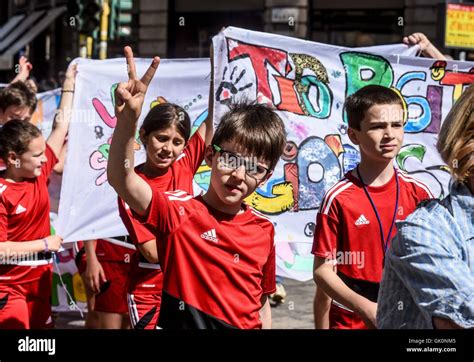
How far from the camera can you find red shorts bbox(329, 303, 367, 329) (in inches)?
150

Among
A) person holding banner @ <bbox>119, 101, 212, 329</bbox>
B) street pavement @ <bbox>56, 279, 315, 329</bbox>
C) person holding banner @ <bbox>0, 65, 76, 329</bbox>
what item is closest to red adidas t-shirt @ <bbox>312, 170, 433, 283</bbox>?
person holding banner @ <bbox>119, 101, 212, 329</bbox>

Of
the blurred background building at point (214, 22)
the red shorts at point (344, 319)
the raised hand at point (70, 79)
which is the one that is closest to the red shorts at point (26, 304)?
the raised hand at point (70, 79)

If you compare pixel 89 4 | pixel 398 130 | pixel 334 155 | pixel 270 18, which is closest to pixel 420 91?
pixel 334 155

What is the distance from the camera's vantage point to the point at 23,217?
4824mm

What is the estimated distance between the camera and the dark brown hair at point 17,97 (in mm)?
5961

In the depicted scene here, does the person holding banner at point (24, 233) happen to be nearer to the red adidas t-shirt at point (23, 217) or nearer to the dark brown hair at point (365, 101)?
the red adidas t-shirt at point (23, 217)

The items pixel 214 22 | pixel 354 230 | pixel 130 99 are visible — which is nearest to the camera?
pixel 130 99

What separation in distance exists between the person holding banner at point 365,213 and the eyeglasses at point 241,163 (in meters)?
0.68

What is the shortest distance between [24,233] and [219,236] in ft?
6.86

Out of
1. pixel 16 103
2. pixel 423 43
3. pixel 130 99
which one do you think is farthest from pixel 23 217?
pixel 423 43

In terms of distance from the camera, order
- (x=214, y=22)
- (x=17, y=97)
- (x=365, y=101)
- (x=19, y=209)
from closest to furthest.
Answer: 1. (x=365, y=101)
2. (x=19, y=209)
3. (x=17, y=97)
4. (x=214, y=22)

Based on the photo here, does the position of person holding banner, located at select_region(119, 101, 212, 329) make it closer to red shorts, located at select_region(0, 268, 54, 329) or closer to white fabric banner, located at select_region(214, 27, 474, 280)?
white fabric banner, located at select_region(214, 27, 474, 280)

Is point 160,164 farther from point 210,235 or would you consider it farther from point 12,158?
point 210,235

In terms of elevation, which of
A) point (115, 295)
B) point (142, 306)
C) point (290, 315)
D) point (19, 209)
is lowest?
point (290, 315)
